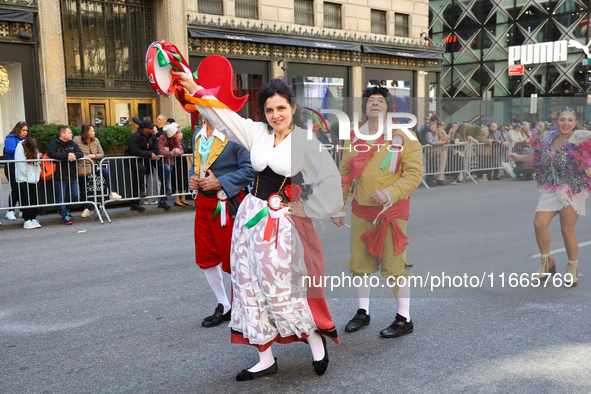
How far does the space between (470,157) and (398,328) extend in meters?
2.38

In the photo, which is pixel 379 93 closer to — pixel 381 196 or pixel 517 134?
pixel 381 196

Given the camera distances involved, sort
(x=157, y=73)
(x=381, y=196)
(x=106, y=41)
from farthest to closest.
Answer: (x=106, y=41), (x=381, y=196), (x=157, y=73)

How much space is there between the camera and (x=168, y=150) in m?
10.7

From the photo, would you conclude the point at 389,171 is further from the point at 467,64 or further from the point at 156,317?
the point at 467,64

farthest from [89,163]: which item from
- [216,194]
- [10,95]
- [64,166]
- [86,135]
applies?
[10,95]

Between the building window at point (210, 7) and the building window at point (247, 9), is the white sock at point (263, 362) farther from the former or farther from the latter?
the building window at point (247, 9)

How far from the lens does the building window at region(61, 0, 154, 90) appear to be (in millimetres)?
16594

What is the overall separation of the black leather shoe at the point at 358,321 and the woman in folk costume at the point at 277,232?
78 cm

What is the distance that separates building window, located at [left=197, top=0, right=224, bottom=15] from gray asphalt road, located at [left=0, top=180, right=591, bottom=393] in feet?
47.4

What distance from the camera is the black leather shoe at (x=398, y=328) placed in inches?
165

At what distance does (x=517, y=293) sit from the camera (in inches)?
201

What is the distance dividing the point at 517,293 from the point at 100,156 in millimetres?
7593

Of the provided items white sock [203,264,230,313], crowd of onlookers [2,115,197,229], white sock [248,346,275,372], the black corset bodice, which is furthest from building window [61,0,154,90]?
white sock [248,346,275,372]

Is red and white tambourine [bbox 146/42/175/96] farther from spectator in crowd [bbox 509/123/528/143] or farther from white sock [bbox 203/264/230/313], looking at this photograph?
spectator in crowd [bbox 509/123/528/143]
